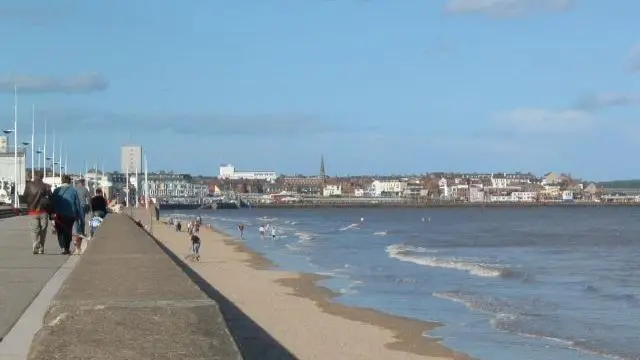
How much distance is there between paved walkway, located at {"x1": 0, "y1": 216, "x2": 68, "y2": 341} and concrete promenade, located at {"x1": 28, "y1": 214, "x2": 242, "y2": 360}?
2503 mm

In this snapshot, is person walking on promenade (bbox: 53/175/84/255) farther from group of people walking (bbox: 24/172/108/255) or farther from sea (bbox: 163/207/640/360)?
sea (bbox: 163/207/640/360)

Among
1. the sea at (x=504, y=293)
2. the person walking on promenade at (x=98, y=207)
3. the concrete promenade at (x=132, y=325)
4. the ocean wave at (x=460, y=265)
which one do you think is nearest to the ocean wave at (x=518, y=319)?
the sea at (x=504, y=293)

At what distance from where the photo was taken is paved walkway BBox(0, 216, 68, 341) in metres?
9.05

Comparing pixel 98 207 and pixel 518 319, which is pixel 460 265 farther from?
pixel 98 207

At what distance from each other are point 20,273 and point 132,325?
9.15m

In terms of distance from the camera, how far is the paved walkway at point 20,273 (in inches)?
356

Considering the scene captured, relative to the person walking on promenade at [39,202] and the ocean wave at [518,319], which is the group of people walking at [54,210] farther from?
the ocean wave at [518,319]

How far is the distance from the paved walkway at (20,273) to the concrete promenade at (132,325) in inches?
98.6

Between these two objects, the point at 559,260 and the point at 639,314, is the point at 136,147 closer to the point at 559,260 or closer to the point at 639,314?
the point at 559,260

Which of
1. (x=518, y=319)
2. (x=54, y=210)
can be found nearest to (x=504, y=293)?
(x=518, y=319)

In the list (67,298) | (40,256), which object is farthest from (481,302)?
(67,298)

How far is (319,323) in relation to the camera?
1714cm

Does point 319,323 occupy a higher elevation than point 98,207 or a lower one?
lower

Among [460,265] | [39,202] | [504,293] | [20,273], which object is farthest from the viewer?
[460,265]
